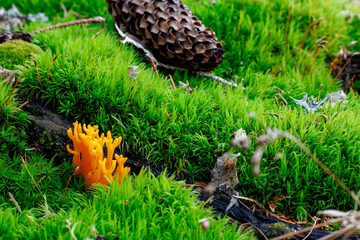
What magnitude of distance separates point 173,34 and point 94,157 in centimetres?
150

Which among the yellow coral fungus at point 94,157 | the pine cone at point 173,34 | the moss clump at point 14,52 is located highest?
the pine cone at point 173,34

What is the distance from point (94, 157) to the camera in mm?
2152

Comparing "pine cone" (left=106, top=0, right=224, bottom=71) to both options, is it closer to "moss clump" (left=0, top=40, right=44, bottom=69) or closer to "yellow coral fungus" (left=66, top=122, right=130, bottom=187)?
"moss clump" (left=0, top=40, right=44, bottom=69)

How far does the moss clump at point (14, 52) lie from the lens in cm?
283

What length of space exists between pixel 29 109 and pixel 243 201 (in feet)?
6.22

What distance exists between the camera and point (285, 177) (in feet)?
7.44

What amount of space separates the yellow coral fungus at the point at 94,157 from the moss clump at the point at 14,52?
1.15 meters

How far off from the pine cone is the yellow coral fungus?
49.2 inches

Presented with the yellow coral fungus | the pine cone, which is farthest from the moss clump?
the yellow coral fungus

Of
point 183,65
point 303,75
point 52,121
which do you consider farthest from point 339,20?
point 52,121

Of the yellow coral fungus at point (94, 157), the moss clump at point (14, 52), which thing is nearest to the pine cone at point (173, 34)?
the moss clump at point (14, 52)

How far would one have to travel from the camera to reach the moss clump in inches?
112

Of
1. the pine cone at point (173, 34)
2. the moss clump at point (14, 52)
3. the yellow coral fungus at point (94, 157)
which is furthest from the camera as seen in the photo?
the pine cone at point (173, 34)

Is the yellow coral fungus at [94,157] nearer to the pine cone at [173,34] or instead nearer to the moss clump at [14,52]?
the moss clump at [14,52]
